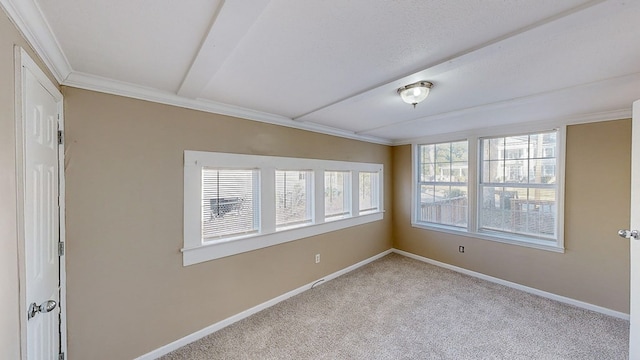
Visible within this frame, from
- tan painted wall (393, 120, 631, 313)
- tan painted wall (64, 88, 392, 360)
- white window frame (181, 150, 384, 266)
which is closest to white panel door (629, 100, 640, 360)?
tan painted wall (393, 120, 631, 313)

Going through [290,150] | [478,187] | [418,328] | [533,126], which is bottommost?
[418,328]

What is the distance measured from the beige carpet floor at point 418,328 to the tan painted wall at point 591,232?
0.83ft

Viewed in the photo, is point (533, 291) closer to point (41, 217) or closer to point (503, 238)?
point (503, 238)

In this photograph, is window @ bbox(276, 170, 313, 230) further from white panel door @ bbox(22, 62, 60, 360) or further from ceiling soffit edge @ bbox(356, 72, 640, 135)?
white panel door @ bbox(22, 62, 60, 360)

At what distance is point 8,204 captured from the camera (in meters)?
0.99

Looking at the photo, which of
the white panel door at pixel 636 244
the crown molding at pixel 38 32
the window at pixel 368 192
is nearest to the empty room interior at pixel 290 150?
the crown molding at pixel 38 32

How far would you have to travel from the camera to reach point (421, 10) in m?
1.08

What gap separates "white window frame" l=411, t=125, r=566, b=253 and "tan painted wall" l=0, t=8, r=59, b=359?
454cm

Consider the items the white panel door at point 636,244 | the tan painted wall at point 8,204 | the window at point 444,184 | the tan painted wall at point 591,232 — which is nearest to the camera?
the tan painted wall at point 8,204

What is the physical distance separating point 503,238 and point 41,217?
476cm

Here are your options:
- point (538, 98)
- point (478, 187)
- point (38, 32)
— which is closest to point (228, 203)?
point (38, 32)

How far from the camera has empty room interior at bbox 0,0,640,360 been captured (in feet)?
3.69

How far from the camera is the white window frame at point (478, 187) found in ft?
9.91

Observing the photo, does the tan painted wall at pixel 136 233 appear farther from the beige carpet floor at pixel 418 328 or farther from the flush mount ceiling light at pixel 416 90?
the flush mount ceiling light at pixel 416 90
